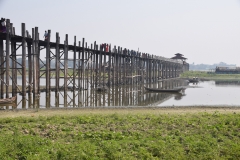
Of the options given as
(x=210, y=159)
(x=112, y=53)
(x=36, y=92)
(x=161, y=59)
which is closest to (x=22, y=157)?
(x=210, y=159)

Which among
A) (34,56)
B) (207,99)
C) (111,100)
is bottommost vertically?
(207,99)

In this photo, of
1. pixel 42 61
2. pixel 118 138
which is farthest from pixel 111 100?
pixel 118 138

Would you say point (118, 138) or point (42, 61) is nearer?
point (118, 138)

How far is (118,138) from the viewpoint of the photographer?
8.50 metres

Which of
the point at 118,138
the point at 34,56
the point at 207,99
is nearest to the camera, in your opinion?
the point at 118,138

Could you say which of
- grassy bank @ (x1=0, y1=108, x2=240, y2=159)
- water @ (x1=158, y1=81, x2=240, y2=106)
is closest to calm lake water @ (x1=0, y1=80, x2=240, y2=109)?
water @ (x1=158, y1=81, x2=240, y2=106)

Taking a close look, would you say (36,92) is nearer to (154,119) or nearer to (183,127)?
(154,119)

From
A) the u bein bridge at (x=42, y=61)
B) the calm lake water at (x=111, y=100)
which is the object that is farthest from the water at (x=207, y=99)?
the u bein bridge at (x=42, y=61)

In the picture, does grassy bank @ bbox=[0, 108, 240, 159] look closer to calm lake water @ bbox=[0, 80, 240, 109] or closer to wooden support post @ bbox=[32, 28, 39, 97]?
calm lake water @ bbox=[0, 80, 240, 109]

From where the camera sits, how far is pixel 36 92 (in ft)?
67.6

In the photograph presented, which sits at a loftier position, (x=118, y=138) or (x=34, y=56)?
(x=34, y=56)

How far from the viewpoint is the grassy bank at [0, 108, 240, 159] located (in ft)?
23.9

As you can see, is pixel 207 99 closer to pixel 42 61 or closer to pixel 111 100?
pixel 111 100

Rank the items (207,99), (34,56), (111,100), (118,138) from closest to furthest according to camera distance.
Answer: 1. (118,138)
2. (34,56)
3. (111,100)
4. (207,99)
